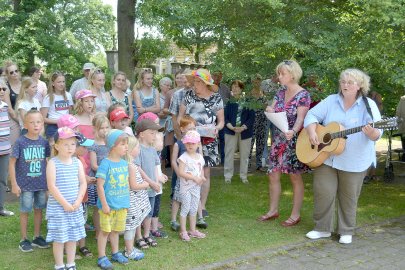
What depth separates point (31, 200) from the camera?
502 centimetres

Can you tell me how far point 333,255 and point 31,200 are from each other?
326 centimetres

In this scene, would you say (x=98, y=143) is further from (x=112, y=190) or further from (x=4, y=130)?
(x=4, y=130)

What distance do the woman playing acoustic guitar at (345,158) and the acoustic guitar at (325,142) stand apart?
0.08 metres

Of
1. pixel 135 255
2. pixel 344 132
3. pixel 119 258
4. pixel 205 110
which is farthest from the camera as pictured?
pixel 205 110

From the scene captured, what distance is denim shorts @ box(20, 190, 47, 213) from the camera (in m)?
4.99

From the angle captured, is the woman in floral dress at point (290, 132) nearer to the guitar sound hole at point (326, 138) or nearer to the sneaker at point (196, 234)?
the guitar sound hole at point (326, 138)

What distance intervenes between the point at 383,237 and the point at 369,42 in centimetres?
241

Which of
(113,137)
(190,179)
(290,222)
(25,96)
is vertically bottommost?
(290,222)

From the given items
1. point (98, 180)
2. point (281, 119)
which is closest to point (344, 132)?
point (281, 119)

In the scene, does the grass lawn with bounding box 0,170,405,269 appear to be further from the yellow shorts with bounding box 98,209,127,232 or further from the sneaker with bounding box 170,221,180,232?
the yellow shorts with bounding box 98,209,127,232

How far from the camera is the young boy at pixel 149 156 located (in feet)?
16.9

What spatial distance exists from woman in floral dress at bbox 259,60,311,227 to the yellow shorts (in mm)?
2323

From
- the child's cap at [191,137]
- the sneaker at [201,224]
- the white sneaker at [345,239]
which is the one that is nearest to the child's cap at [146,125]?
the child's cap at [191,137]

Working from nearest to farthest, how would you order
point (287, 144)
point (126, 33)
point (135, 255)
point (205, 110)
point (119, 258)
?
point (119, 258) → point (135, 255) → point (287, 144) → point (205, 110) → point (126, 33)
